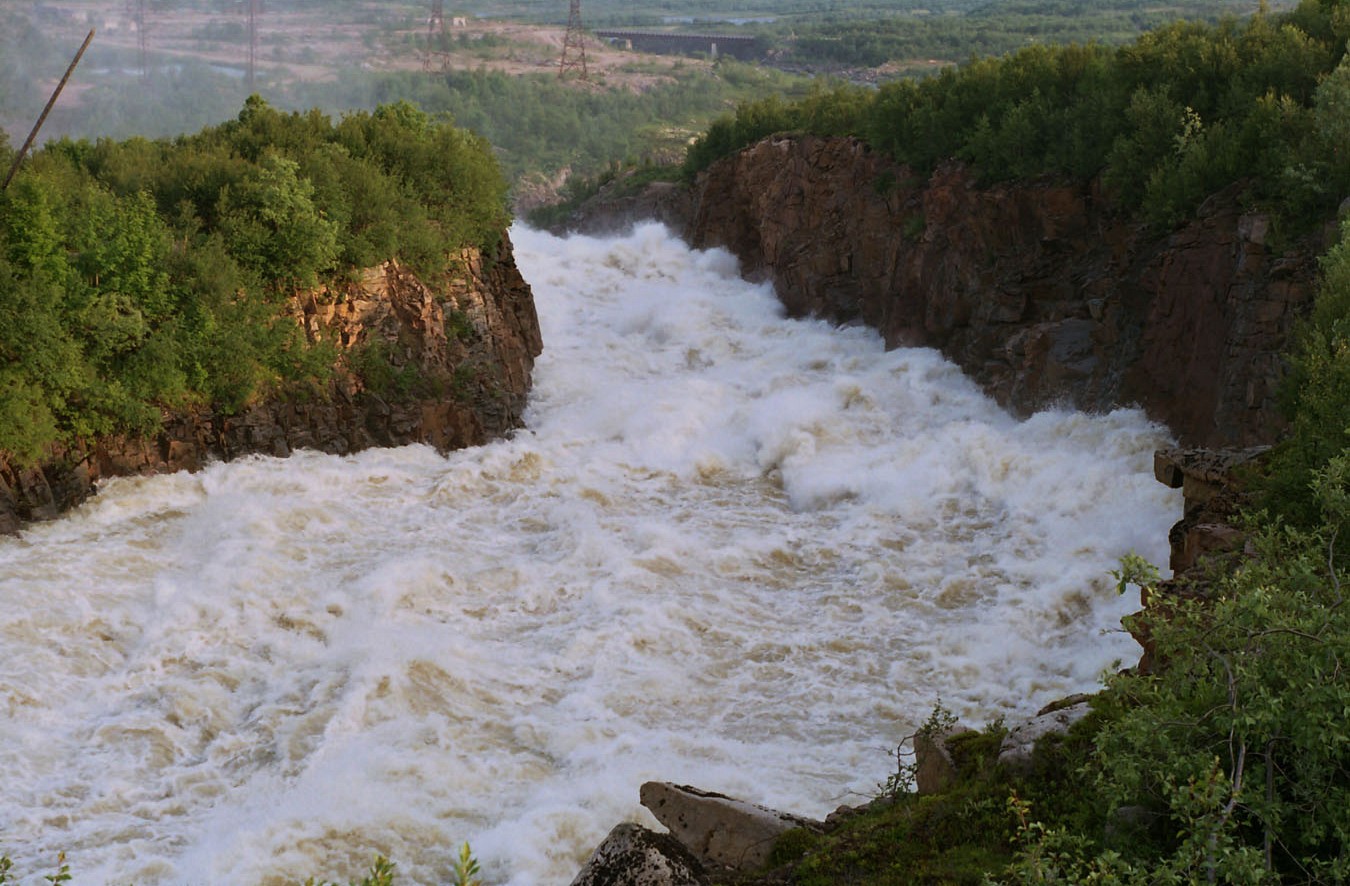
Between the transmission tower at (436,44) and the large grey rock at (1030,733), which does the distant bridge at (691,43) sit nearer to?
the transmission tower at (436,44)

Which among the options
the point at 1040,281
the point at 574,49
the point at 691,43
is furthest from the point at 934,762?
the point at 691,43

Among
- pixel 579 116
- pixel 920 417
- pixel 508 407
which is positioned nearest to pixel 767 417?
pixel 920 417

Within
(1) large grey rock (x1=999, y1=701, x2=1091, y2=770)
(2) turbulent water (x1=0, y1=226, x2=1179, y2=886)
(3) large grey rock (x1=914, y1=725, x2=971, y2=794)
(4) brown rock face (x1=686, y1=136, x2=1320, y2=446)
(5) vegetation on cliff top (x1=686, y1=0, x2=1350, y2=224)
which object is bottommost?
(2) turbulent water (x1=0, y1=226, x2=1179, y2=886)

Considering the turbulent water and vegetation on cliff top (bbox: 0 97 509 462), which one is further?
vegetation on cliff top (bbox: 0 97 509 462)

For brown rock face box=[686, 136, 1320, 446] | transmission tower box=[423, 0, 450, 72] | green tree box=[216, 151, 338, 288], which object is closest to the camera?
brown rock face box=[686, 136, 1320, 446]

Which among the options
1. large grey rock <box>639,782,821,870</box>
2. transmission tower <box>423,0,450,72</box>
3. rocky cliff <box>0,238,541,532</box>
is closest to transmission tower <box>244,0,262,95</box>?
transmission tower <box>423,0,450,72</box>

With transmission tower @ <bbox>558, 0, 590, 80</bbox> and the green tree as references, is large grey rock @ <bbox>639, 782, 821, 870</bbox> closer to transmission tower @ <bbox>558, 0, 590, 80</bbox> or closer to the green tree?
the green tree

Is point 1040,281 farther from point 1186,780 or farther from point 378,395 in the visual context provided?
point 1186,780

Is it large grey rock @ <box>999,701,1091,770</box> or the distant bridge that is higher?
Result: the distant bridge
